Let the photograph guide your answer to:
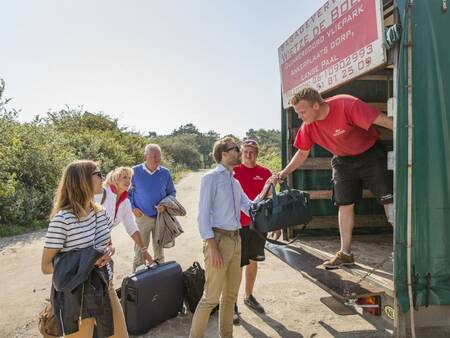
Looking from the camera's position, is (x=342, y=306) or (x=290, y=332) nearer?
(x=342, y=306)

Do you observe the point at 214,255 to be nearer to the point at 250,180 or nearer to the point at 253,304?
the point at 250,180

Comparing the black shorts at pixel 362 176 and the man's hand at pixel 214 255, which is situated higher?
the black shorts at pixel 362 176

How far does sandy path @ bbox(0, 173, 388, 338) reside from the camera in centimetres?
400

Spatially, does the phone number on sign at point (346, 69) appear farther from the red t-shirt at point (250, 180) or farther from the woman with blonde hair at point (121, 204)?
the woman with blonde hair at point (121, 204)

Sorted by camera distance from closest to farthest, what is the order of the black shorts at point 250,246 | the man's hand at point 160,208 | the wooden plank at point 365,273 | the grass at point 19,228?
the wooden plank at point 365,273 → the black shorts at point 250,246 → the man's hand at point 160,208 → the grass at point 19,228

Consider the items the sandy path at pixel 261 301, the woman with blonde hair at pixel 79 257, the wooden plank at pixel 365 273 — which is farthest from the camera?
the sandy path at pixel 261 301

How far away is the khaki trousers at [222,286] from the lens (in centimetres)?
323

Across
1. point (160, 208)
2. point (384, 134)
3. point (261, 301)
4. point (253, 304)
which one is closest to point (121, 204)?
point (160, 208)

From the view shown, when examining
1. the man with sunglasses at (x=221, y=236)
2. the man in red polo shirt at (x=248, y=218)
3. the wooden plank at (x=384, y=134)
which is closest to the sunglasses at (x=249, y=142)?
the man in red polo shirt at (x=248, y=218)

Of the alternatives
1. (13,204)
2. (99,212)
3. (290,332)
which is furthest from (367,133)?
(13,204)

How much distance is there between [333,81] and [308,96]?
774 mm

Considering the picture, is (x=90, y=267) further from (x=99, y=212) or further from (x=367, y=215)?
(x=367, y=215)

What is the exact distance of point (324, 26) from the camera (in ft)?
13.6

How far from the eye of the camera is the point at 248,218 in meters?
4.16
